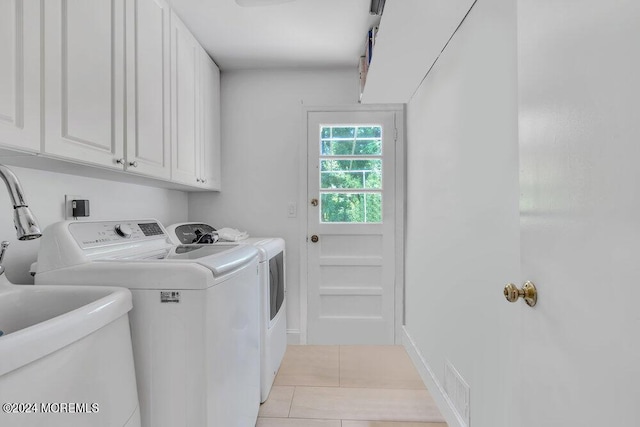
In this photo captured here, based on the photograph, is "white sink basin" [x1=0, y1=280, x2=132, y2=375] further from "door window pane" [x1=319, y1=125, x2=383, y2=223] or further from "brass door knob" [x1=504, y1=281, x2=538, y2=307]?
"door window pane" [x1=319, y1=125, x2=383, y2=223]

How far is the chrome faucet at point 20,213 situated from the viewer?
0.75 meters

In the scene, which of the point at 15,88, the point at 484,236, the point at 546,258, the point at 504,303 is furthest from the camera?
the point at 484,236

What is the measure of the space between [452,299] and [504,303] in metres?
0.50

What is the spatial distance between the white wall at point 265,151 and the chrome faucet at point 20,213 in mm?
1929

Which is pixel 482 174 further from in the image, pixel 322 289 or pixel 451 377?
pixel 322 289

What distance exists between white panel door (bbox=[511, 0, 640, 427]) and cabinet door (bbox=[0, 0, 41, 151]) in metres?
1.35

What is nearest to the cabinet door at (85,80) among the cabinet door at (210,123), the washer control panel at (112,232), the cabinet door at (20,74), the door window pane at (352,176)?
the cabinet door at (20,74)

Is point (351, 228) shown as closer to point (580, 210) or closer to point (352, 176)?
point (352, 176)

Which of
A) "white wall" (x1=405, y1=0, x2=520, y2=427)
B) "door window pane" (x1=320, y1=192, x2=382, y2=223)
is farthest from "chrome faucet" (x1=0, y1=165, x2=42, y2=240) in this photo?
"door window pane" (x1=320, y1=192, x2=382, y2=223)

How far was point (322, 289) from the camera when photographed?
8.71 ft

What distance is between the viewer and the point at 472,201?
1.37m

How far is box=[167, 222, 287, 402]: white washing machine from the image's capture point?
183cm

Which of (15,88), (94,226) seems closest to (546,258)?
(15,88)

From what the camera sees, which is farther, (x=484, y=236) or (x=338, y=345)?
(x=338, y=345)
